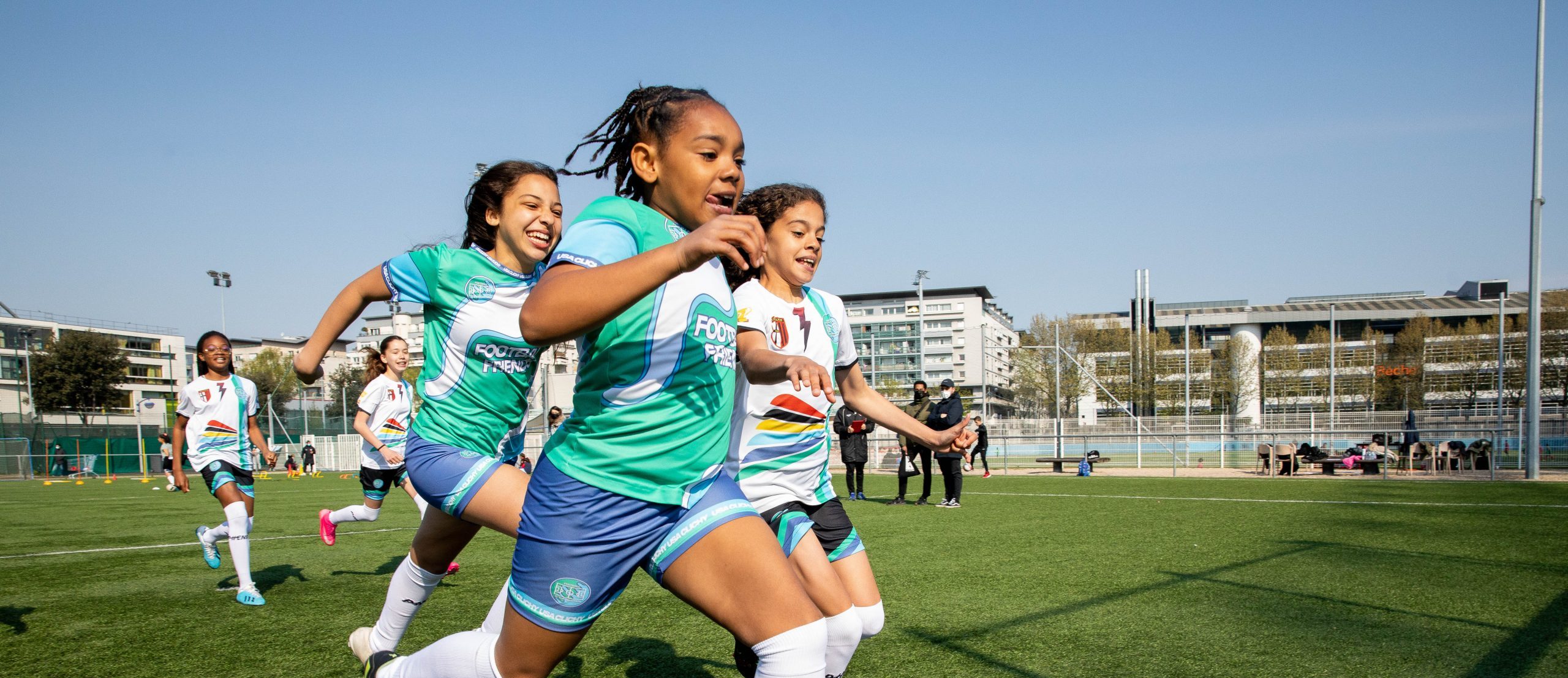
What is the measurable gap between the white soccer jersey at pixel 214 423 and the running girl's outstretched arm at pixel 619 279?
5829 mm

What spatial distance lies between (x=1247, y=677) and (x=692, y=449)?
Answer: 11.1 ft

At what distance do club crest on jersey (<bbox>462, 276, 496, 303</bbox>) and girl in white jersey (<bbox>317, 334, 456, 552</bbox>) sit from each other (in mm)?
3855

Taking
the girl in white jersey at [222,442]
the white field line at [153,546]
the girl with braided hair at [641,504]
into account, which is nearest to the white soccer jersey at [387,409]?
the girl in white jersey at [222,442]

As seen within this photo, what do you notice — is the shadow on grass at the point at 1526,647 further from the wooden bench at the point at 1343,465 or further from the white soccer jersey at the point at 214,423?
the wooden bench at the point at 1343,465

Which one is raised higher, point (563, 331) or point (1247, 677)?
point (563, 331)

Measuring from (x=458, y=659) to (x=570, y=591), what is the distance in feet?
1.55

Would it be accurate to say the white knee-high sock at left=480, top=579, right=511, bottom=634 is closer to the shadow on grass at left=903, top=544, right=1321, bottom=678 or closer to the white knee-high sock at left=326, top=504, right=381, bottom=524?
the shadow on grass at left=903, top=544, right=1321, bottom=678

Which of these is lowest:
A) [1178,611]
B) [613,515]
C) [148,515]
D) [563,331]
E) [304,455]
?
[304,455]

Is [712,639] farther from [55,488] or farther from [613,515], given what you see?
[55,488]

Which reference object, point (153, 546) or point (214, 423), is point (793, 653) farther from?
point (153, 546)

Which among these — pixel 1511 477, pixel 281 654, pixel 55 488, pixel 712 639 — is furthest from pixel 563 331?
pixel 55 488

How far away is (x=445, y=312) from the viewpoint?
379cm

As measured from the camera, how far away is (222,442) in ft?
22.1

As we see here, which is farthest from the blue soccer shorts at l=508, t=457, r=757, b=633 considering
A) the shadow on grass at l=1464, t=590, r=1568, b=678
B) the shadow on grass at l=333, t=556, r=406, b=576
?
the shadow on grass at l=333, t=556, r=406, b=576
